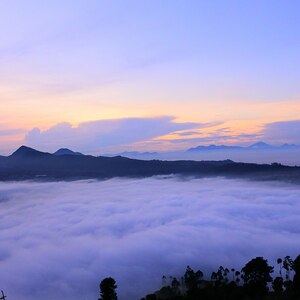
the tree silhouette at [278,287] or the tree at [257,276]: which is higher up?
the tree at [257,276]

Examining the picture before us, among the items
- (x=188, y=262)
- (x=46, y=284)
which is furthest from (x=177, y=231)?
(x=46, y=284)

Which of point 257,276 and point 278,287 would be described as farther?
point 257,276

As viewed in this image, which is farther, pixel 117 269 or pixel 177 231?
pixel 177 231

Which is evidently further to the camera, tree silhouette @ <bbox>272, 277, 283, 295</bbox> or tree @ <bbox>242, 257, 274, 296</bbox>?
tree @ <bbox>242, 257, 274, 296</bbox>

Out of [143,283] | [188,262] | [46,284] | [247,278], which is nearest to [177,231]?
[188,262]

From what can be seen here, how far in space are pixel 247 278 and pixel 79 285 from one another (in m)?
68.9

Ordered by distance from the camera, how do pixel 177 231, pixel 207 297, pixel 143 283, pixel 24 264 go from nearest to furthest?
pixel 207 297 < pixel 143 283 < pixel 24 264 < pixel 177 231

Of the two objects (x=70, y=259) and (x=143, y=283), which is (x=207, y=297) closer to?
(x=143, y=283)

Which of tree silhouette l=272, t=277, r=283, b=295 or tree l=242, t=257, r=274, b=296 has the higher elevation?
tree l=242, t=257, r=274, b=296

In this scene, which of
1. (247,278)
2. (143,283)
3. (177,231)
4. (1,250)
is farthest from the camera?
(177,231)

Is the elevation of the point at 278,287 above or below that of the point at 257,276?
below

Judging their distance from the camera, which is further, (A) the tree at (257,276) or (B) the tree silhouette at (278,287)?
(A) the tree at (257,276)

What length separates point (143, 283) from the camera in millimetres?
122500

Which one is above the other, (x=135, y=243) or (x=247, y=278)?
(x=247, y=278)
